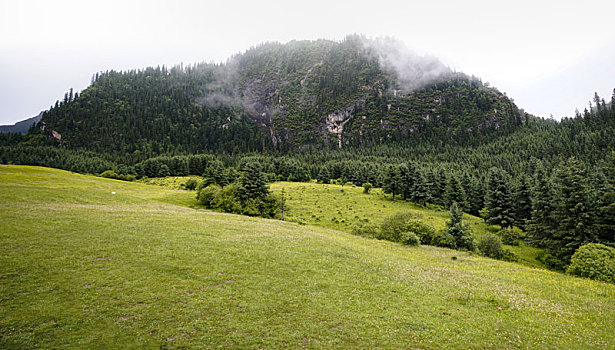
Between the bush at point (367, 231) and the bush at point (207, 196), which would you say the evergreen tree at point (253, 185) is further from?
the bush at point (367, 231)

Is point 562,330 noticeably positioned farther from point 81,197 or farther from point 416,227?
point 81,197

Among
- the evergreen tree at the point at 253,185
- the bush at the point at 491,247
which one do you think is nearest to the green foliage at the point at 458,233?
the bush at the point at 491,247

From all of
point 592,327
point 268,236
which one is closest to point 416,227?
point 268,236

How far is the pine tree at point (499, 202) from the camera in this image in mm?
65125

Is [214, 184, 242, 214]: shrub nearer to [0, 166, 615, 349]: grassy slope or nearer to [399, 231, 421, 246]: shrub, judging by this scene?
[0, 166, 615, 349]: grassy slope

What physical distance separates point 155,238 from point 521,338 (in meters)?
28.4

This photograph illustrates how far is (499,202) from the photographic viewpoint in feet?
217

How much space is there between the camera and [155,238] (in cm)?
2472

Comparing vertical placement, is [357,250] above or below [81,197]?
below

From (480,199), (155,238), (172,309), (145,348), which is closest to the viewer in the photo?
(145,348)

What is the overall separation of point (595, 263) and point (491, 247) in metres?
14.6

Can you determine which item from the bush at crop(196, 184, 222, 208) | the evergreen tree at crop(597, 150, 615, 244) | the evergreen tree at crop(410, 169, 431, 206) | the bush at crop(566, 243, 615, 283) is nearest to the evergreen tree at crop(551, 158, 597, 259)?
the evergreen tree at crop(597, 150, 615, 244)

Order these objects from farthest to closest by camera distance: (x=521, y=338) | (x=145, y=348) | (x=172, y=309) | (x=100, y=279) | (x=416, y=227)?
(x=416, y=227), (x=100, y=279), (x=172, y=309), (x=521, y=338), (x=145, y=348)

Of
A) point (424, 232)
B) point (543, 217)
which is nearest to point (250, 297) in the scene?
point (424, 232)
